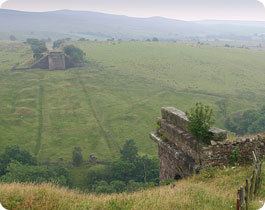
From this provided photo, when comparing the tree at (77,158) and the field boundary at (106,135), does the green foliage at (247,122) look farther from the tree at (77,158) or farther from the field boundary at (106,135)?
the tree at (77,158)

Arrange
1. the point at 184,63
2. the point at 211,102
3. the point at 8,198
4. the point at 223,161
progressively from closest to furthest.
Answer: the point at 8,198 < the point at 223,161 < the point at 211,102 < the point at 184,63

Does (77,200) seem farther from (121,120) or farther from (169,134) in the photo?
(121,120)

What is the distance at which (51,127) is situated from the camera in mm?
94625

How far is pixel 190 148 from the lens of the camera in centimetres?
1486

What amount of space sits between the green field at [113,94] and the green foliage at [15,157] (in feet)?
12.0

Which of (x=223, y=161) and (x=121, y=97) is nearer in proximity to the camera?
(x=223, y=161)

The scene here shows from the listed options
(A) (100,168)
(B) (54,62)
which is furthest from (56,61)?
(A) (100,168)

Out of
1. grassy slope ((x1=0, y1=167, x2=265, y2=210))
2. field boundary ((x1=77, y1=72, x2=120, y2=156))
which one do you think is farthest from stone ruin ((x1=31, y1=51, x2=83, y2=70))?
grassy slope ((x1=0, y1=167, x2=265, y2=210))

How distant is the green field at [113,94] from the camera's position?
8806 cm

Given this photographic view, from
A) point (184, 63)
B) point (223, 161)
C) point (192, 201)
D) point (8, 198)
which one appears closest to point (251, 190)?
point (192, 201)

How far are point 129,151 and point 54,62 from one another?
75.8 m

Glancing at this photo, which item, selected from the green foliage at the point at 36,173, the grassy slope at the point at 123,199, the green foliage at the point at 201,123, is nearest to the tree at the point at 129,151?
the green foliage at the point at 36,173

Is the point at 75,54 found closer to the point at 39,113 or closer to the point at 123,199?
the point at 39,113

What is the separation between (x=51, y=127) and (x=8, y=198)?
86190 millimetres
